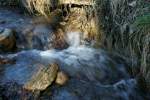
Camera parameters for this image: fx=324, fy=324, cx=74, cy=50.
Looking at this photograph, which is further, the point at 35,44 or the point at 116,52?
the point at 35,44

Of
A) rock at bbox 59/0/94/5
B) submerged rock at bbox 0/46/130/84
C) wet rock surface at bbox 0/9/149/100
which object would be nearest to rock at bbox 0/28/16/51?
wet rock surface at bbox 0/9/149/100

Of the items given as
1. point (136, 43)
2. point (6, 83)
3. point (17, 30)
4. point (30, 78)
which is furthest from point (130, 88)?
point (17, 30)

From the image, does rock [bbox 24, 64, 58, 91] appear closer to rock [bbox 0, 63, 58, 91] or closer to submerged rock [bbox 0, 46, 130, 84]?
rock [bbox 0, 63, 58, 91]

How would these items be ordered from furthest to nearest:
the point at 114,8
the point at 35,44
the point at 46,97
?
the point at 35,44 → the point at 114,8 → the point at 46,97

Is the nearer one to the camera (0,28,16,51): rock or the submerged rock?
the submerged rock

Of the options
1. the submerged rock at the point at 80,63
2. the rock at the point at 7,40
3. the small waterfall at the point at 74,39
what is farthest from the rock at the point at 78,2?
the rock at the point at 7,40

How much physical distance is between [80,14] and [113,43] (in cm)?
108

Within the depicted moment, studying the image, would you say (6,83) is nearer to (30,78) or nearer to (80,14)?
(30,78)

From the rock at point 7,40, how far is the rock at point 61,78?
54.2 inches

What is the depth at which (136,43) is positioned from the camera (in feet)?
14.9

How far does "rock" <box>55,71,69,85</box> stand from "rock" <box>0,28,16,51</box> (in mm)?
1376

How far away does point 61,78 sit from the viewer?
4.49 m

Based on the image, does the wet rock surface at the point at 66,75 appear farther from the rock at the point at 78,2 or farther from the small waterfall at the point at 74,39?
the rock at the point at 78,2

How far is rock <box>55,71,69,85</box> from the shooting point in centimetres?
441
